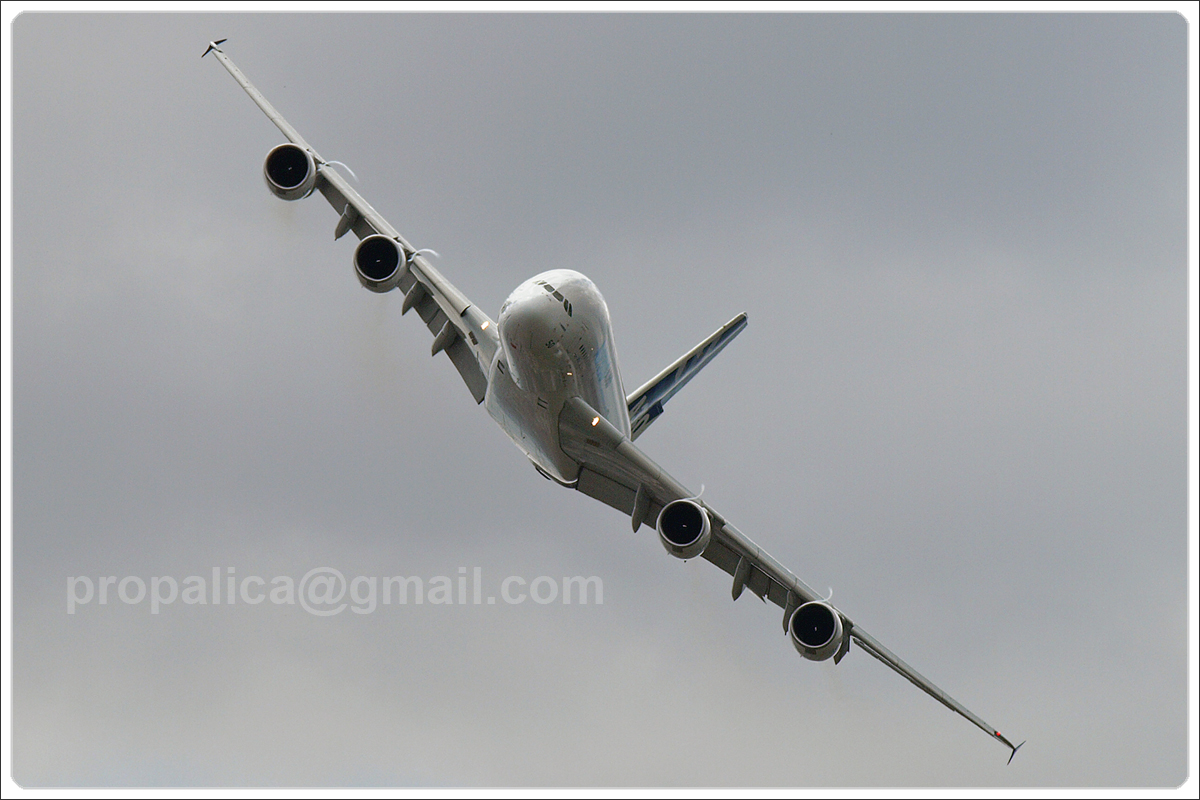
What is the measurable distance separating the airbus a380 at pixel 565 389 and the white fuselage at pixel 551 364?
4cm

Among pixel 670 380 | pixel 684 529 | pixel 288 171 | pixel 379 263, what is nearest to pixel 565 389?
pixel 684 529

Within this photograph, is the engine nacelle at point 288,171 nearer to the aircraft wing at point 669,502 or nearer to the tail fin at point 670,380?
the aircraft wing at point 669,502

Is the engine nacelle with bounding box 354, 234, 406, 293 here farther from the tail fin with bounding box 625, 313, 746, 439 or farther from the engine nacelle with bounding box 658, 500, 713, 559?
the engine nacelle with bounding box 658, 500, 713, 559

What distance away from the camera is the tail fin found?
38.3m

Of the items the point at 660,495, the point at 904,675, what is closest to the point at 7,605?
the point at 660,495

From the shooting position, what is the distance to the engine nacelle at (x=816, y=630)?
35500mm

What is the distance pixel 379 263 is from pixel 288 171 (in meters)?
3.37

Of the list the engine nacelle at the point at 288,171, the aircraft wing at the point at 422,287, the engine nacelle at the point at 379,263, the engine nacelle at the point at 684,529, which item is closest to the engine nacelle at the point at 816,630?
the engine nacelle at the point at 684,529

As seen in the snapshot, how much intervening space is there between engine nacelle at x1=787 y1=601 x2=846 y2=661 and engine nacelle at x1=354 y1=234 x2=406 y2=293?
1450 centimetres

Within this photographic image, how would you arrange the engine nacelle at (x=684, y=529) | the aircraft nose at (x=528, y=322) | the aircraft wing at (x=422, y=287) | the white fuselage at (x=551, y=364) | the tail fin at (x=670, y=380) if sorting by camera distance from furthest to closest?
1. the tail fin at (x=670, y=380)
2. the aircraft wing at (x=422, y=287)
3. the engine nacelle at (x=684, y=529)
4. the white fuselage at (x=551, y=364)
5. the aircraft nose at (x=528, y=322)

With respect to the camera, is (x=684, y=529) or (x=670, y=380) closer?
(x=684, y=529)

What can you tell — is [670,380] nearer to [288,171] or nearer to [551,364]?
[551,364]

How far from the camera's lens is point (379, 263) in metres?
33.3

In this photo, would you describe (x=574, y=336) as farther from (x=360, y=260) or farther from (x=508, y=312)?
(x=360, y=260)
